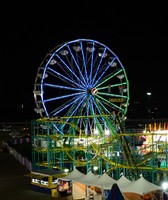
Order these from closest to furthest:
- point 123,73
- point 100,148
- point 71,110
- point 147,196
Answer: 1. point 147,196
2. point 100,148
3. point 71,110
4. point 123,73

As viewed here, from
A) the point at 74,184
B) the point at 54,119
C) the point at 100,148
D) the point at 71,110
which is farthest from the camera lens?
the point at 71,110

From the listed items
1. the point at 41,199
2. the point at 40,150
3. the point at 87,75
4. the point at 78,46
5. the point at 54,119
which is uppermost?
the point at 78,46

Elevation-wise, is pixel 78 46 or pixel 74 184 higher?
pixel 78 46

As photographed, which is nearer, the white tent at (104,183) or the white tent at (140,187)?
the white tent at (140,187)

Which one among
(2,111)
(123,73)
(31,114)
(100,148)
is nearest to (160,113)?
(31,114)

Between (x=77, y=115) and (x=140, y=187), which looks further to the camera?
(x=77, y=115)

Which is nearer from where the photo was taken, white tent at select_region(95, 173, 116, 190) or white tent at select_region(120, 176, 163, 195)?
white tent at select_region(120, 176, 163, 195)

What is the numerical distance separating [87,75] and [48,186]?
1053 centimetres

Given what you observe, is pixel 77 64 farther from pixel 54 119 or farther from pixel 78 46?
pixel 54 119

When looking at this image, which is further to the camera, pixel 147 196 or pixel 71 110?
pixel 71 110

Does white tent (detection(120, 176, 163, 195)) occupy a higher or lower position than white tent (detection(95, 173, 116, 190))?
higher

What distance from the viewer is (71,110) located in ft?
94.5

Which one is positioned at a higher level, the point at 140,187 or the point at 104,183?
the point at 140,187

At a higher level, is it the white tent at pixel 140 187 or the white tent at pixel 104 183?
the white tent at pixel 140 187
